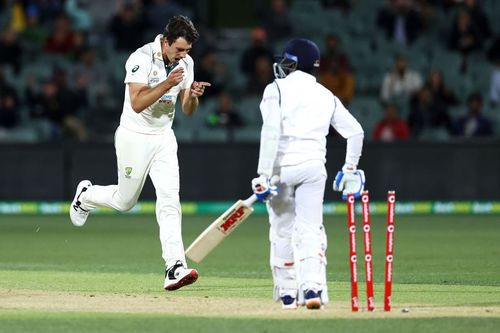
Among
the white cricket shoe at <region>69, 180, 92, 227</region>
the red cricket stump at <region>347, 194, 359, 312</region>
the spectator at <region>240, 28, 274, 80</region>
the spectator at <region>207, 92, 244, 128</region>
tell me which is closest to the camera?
the red cricket stump at <region>347, 194, 359, 312</region>

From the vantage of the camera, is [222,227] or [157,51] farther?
[157,51]

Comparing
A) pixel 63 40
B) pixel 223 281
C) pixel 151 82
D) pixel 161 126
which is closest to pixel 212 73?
pixel 63 40

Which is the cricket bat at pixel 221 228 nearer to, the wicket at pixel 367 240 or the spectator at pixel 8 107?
the wicket at pixel 367 240

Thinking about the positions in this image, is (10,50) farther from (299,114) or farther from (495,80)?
(299,114)

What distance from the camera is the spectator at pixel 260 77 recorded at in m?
19.6

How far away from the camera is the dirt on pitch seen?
805 centimetres

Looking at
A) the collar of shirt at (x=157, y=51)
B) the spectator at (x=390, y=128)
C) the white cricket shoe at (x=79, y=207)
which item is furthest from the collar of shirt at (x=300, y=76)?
the spectator at (x=390, y=128)

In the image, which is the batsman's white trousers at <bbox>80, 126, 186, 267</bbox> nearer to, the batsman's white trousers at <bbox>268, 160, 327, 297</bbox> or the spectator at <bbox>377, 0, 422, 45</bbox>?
the batsman's white trousers at <bbox>268, 160, 327, 297</bbox>

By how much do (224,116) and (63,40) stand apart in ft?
10.5

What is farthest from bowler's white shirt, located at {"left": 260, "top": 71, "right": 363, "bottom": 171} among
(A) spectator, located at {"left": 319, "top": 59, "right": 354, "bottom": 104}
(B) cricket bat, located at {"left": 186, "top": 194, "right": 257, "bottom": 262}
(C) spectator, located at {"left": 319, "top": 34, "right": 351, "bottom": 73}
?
(C) spectator, located at {"left": 319, "top": 34, "right": 351, "bottom": 73}

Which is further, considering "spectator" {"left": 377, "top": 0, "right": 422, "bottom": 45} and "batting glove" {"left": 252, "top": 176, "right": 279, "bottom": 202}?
"spectator" {"left": 377, "top": 0, "right": 422, "bottom": 45}

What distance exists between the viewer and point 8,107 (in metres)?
19.2

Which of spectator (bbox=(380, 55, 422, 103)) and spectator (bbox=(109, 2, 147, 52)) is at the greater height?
spectator (bbox=(109, 2, 147, 52))

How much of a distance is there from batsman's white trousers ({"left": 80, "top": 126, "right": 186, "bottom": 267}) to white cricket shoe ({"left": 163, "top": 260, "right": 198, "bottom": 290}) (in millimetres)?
48
